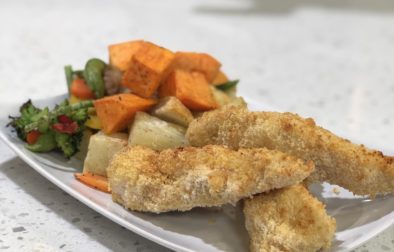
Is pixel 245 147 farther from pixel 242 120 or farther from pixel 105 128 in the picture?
pixel 105 128

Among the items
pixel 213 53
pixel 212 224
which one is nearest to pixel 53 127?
pixel 212 224

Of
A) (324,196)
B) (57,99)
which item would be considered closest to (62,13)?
(57,99)

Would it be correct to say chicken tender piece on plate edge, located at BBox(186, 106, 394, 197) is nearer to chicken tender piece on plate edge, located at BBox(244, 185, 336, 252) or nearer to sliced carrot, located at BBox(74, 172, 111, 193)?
chicken tender piece on plate edge, located at BBox(244, 185, 336, 252)

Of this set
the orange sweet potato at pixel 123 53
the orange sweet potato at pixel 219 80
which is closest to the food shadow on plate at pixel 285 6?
the orange sweet potato at pixel 219 80

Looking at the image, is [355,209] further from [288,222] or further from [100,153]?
[100,153]

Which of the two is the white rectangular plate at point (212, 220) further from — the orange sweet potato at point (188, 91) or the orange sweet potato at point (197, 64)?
the orange sweet potato at point (197, 64)

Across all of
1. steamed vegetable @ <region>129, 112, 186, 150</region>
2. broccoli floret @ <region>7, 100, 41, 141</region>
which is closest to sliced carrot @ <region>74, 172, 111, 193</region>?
steamed vegetable @ <region>129, 112, 186, 150</region>
